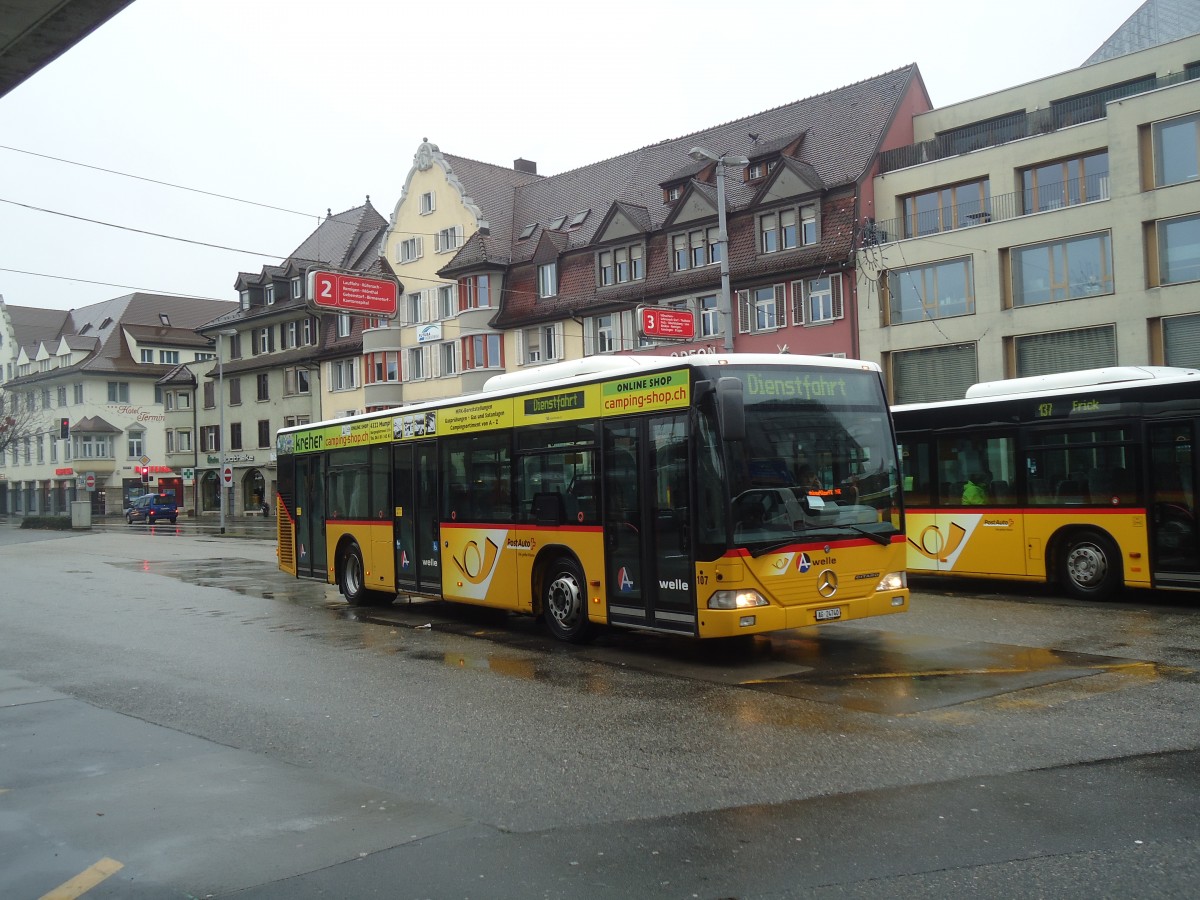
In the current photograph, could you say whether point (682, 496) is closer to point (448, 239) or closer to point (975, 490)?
point (975, 490)

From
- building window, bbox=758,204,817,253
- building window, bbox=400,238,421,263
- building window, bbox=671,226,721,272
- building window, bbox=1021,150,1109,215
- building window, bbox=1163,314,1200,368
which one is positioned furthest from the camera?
building window, bbox=400,238,421,263

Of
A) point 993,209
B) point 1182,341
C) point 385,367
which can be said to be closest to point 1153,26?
point 993,209

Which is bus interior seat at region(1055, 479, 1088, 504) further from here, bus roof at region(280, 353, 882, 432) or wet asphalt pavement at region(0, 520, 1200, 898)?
bus roof at region(280, 353, 882, 432)

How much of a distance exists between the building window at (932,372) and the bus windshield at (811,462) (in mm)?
25953

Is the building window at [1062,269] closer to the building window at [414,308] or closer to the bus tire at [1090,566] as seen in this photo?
the bus tire at [1090,566]

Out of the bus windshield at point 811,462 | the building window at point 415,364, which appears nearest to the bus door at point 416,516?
the bus windshield at point 811,462

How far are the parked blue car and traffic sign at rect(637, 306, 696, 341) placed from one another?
41974 millimetres

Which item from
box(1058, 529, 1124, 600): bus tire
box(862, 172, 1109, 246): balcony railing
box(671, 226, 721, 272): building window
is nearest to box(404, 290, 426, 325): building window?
box(671, 226, 721, 272): building window

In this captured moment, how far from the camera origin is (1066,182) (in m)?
34.2

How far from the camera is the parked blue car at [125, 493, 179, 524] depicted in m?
62.0

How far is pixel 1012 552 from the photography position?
52.6 ft

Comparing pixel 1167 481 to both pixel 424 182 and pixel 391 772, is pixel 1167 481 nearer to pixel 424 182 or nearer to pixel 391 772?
pixel 391 772

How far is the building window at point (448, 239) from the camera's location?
54062 millimetres

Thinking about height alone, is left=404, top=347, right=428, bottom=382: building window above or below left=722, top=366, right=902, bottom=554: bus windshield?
above
